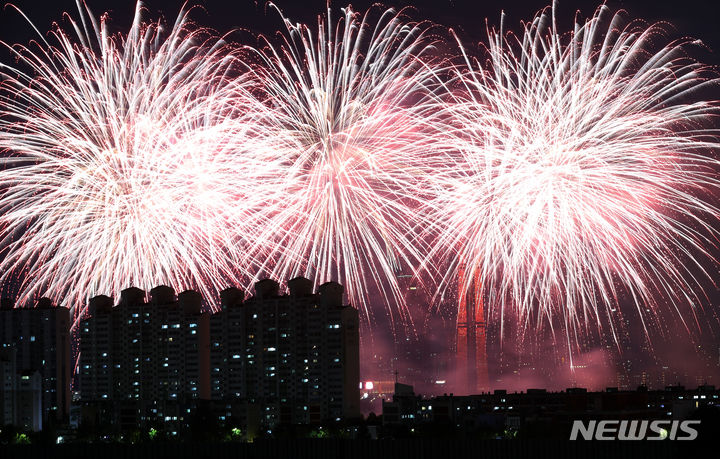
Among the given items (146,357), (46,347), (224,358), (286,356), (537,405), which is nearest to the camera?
(286,356)

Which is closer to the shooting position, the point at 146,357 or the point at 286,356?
the point at 286,356

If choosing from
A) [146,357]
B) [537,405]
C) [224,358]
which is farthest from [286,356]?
[537,405]

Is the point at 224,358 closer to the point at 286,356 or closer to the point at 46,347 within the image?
the point at 286,356

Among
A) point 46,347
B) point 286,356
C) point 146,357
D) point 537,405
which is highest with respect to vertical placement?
point 46,347

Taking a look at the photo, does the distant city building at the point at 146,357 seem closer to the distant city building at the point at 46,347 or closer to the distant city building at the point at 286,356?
the distant city building at the point at 286,356

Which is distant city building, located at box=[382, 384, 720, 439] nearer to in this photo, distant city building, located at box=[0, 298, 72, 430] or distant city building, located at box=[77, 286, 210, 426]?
distant city building, located at box=[77, 286, 210, 426]

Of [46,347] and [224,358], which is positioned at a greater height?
[46,347]

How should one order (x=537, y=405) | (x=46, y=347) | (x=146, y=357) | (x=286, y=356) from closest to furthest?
(x=286, y=356) < (x=146, y=357) < (x=46, y=347) < (x=537, y=405)

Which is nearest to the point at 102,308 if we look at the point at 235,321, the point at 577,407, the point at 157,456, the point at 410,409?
the point at 235,321
